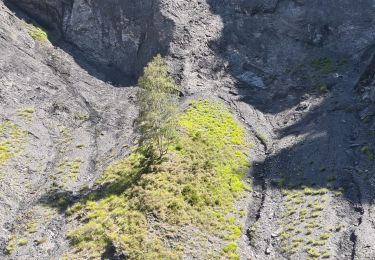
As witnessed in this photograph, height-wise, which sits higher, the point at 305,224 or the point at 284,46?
the point at 284,46

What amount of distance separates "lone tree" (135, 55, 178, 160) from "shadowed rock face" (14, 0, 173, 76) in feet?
97.5

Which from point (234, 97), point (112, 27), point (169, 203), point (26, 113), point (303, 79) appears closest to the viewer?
point (169, 203)

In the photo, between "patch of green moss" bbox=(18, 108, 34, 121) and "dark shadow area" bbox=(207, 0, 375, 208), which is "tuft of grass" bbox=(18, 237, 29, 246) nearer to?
"patch of green moss" bbox=(18, 108, 34, 121)

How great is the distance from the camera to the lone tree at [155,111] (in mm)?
47094

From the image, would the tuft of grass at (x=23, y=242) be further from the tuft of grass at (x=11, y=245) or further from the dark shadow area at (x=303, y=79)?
the dark shadow area at (x=303, y=79)

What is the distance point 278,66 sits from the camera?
77062mm

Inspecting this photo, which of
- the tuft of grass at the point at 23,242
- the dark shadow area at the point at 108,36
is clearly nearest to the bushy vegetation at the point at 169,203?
the tuft of grass at the point at 23,242

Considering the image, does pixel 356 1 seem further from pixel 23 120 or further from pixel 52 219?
pixel 52 219

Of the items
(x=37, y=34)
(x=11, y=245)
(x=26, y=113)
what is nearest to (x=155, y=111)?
(x=11, y=245)

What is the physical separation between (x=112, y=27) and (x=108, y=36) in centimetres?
179

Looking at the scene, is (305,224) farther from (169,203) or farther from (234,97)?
(234,97)

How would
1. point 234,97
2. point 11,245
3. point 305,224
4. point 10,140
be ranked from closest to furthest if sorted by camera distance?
point 11,245 → point 305,224 → point 10,140 → point 234,97

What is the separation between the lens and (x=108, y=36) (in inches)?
3307

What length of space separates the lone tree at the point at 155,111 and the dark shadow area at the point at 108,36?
28.0 m
